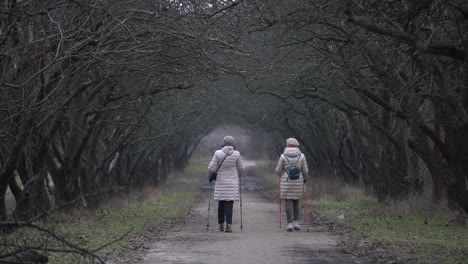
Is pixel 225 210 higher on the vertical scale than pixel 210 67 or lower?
lower

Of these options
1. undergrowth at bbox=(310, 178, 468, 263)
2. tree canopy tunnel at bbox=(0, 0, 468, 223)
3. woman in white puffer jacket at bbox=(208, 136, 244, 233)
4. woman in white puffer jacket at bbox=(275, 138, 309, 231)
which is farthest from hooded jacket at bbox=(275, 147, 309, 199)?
tree canopy tunnel at bbox=(0, 0, 468, 223)

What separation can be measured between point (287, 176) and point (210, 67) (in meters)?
3.79

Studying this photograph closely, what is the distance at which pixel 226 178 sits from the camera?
64.3ft

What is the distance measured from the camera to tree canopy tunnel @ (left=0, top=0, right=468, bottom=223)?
13852mm

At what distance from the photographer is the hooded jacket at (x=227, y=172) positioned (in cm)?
1952

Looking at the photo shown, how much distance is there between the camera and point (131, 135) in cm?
2991

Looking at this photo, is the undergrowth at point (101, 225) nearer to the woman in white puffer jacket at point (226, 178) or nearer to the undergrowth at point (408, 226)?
the woman in white puffer jacket at point (226, 178)

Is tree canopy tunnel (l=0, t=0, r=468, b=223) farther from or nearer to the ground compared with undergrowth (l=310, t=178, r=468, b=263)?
farther from the ground

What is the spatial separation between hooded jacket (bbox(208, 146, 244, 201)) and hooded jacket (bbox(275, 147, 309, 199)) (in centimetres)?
93

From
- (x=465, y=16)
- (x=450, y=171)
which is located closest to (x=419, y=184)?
(x=450, y=171)

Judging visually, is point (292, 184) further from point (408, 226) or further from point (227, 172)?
point (408, 226)

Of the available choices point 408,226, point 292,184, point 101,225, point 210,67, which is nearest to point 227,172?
point 292,184

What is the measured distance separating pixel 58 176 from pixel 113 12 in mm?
9433

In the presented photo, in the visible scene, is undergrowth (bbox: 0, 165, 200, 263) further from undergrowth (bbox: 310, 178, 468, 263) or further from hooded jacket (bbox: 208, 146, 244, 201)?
undergrowth (bbox: 310, 178, 468, 263)
